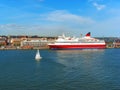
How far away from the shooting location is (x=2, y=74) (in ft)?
64.5

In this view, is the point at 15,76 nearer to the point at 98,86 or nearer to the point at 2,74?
the point at 2,74

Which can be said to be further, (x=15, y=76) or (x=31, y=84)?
(x=15, y=76)

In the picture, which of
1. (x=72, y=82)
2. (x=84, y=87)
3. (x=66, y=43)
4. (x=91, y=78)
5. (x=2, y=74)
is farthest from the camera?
(x=66, y=43)

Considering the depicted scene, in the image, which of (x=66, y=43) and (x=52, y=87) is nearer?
(x=52, y=87)

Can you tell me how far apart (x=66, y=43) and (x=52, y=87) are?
153 feet

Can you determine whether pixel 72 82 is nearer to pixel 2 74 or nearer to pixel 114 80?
pixel 114 80

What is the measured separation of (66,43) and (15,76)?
1698 inches

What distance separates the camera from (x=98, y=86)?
50.4 feet

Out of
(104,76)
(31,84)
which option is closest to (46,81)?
(31,84)

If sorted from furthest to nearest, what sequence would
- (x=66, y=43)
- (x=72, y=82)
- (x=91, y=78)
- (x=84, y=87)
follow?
(x=66, y=43) → (x=91, y=78) → (x=72, y=82) → (x=84, y=87)

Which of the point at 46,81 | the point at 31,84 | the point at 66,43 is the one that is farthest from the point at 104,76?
the point at 66,43

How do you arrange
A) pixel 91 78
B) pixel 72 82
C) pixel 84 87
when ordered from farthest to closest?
pixel 91 78 → pixel 72 82 → pixel 84 87

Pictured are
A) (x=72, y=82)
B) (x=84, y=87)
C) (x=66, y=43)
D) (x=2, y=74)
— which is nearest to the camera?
(x=84, y=87)

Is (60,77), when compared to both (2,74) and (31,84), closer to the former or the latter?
(31,84)
